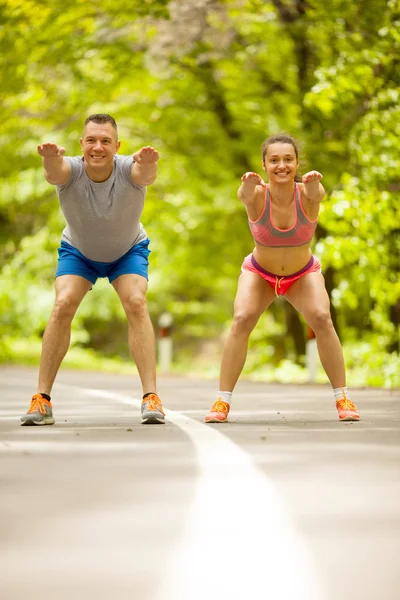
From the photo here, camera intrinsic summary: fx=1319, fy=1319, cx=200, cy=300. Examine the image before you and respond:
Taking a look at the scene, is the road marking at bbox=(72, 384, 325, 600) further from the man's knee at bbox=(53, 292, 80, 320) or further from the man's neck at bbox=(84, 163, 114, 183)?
the man's neck at bbox=(84, 163, 114, 183)

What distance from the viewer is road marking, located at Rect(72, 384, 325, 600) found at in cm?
363

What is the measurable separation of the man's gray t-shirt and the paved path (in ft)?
3.99

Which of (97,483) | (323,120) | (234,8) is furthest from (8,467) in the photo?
(234,8)

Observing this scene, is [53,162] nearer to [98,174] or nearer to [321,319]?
[98,174]

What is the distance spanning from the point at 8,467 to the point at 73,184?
2885 mm

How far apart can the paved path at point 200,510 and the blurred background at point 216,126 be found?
8.24 m

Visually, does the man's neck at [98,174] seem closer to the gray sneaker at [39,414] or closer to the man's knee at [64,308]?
the man's knee at [64,308]

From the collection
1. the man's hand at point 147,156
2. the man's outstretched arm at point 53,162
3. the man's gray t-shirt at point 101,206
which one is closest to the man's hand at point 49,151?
the man's outstretched arm at point 53,162

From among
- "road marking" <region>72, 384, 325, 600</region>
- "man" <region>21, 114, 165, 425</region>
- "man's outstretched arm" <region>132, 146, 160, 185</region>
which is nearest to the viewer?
"road marking" <region>72, 384, 325, 600</region>

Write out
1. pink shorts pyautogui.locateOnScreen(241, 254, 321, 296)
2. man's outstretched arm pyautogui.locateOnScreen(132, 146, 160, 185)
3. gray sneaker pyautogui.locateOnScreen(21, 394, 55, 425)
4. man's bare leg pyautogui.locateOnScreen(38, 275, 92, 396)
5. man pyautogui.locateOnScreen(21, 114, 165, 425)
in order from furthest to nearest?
pink shorts pyautogui.locateOnScreen(241, 254, 321, 296), man's bare leg pyautogui.locateOnScreen(38, 275, 92, 396), man pyautogui.locateOnScreen(21, 114, 165, 425), man's outstretched arm pyautogui.locateOnScreen(132, 146, 160, 185), gray sneaker pyautogui.locateOnScreen(21, 394, 55, 425)

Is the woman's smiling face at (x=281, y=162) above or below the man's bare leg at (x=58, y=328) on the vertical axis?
above

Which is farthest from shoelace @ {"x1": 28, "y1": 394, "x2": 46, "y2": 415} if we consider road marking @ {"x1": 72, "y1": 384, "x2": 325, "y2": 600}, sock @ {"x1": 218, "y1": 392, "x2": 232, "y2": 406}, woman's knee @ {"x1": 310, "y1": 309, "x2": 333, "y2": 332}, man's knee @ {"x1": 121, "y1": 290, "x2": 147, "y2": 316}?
road marking @ {"x1": 72, "y1": 384, "x2": 325, "y2": 600}

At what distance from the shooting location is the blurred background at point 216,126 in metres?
16.5

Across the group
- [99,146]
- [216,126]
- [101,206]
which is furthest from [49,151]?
[216,126]
